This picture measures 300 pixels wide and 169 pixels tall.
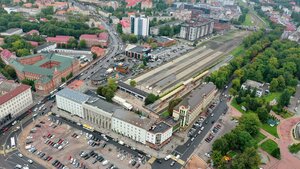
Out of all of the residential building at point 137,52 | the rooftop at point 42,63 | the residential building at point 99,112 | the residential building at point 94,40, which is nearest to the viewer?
the residential building at point 99,112

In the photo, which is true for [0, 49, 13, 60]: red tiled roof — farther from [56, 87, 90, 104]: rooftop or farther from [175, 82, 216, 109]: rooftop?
[175, 82, 216, 109]: rooftop

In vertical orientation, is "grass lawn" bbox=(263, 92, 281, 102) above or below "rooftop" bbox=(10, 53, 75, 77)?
below

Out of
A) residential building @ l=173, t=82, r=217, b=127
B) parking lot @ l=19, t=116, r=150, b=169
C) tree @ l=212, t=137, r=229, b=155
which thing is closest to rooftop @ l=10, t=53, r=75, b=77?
parking lot @ l=19, t=116, r=150, b=169

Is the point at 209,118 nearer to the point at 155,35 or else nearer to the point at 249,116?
the point at 249,116

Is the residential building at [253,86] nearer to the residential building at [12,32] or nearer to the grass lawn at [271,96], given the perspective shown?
the grass lawn at [271,96]

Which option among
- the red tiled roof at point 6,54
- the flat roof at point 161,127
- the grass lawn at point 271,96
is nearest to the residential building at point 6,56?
the red tiled roof at point 6,54

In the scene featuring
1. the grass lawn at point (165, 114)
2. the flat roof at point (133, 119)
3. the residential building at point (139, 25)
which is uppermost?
the residential building at point (139, 25)

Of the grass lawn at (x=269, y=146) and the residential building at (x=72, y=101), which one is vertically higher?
the residential building at (x=72, y=101)
